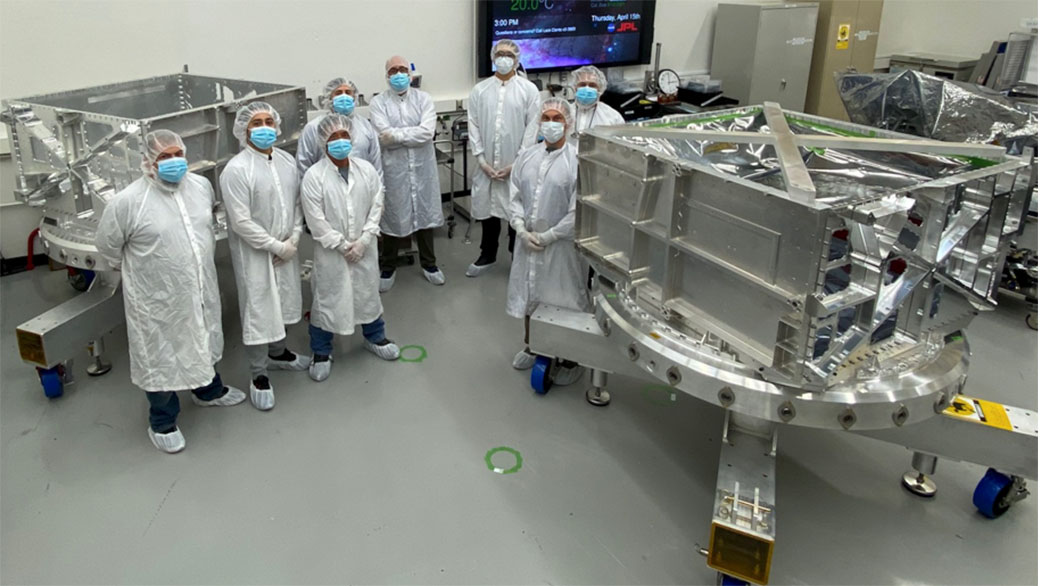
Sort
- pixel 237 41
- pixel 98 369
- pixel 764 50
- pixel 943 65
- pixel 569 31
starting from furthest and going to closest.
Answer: pixel 943 65
pixel 764 50
pixel 569 31
pixel 237 41
pixel 98 369

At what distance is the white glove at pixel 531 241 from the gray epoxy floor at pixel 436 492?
62cm

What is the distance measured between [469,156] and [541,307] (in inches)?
124

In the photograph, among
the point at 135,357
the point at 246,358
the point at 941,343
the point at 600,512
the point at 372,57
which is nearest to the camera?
the point at 941,343

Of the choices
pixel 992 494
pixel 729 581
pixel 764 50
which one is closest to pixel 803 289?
pixel 729 581

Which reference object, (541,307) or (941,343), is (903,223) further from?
(541,307)

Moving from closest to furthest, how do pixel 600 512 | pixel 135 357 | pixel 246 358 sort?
pixel 600 512, pixel 135 357, pixel 246 358

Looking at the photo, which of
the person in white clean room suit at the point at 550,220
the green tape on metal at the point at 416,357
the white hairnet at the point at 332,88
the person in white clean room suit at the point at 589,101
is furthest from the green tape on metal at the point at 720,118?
the white hairnet at the point at 332,88

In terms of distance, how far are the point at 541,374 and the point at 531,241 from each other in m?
0.58

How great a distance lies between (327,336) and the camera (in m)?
3.36

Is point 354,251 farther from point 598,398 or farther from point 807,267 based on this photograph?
point 807,267

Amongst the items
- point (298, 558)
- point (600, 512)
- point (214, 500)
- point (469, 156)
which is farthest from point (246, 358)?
point (469, 156)

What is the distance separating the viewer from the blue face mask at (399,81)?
13.3ft

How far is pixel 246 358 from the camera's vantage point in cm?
354

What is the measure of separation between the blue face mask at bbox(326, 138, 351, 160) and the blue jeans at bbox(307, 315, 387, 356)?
784 millimetres
